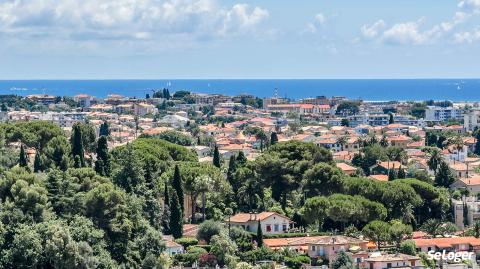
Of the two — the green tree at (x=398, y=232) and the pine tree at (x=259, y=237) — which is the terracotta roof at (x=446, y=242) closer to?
the green tree at (x=398, y=232)

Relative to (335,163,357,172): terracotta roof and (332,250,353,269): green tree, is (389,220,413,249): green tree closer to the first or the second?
(332,250,353,269): green tree

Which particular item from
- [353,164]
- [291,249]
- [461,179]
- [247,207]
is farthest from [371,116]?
[291,249]

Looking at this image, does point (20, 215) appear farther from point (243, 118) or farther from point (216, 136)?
point (243, 118)

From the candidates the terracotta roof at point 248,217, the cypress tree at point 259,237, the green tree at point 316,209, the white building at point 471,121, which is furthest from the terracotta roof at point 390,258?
the white building at point 471,121

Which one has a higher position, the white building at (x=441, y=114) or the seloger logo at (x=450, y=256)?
the seloger logo at (x=450, y=256)

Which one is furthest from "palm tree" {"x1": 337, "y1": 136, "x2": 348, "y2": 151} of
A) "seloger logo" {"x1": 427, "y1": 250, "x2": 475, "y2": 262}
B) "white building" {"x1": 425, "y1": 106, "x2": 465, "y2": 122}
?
"white building" {"x1": 425, "y1": 106, "x2": 465, "y2": 122}

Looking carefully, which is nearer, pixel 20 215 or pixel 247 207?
pixel 20 215
